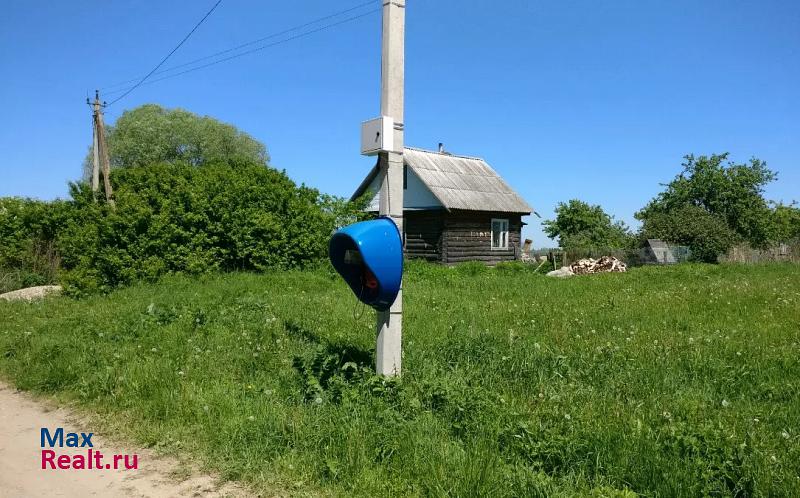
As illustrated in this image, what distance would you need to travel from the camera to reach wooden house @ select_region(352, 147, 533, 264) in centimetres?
2581

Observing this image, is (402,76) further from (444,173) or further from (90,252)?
(444,173)

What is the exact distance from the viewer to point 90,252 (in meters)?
13.6

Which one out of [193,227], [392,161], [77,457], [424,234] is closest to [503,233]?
[424,234]

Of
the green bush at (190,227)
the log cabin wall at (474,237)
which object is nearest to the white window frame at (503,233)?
the log cabin wall at (474,237)

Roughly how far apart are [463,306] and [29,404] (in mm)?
6539

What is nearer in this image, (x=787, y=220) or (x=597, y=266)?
(x=597, y=266)

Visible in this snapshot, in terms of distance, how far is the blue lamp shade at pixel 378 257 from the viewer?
4.74m

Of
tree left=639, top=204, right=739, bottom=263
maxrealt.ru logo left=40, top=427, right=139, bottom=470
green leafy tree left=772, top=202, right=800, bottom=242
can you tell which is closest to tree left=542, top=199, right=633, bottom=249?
tree left=639, top=204, right=739, bottom=263

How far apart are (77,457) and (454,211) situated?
22018 mm

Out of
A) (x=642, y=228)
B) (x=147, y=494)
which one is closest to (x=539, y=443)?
(x=147, y=494)

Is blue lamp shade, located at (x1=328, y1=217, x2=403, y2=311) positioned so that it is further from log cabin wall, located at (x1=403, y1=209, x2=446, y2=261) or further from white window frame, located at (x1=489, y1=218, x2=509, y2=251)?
white window frame, located at (x1=489, y1=218, x2=509, y2=251)

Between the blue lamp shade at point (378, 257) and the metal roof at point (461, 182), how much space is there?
19733 mm

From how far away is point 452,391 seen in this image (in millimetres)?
4828

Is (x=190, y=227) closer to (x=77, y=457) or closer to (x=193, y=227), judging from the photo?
(x=193, y=227)
